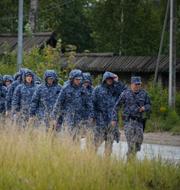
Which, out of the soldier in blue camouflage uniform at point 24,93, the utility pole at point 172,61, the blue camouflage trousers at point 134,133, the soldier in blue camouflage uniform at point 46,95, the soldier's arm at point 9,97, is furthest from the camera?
the utility pole at point 172,61

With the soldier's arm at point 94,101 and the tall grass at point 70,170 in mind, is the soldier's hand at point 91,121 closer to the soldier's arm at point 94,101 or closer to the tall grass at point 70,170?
the soldier's arm at point 94,101

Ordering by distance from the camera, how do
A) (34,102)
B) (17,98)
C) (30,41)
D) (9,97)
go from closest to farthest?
(34,102), (17,98), (9,97), (30,41)

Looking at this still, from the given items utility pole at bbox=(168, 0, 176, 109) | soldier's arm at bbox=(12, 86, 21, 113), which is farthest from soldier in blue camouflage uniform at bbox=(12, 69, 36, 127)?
utility pole at bbox=(168, 0, 176, 109)

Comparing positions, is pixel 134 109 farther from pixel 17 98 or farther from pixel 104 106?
pixel 17 98

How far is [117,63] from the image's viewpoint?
3472cm

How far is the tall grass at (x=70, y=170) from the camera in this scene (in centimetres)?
905

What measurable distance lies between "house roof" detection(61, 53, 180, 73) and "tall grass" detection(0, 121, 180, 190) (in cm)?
2154

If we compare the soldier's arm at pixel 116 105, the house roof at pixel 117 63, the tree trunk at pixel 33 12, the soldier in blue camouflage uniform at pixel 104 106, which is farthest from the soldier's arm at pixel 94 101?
the tree trunk at pixel 33 12

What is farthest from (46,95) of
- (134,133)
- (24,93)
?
(134,133)

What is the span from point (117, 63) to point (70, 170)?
999 inches

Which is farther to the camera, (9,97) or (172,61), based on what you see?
(172,61)

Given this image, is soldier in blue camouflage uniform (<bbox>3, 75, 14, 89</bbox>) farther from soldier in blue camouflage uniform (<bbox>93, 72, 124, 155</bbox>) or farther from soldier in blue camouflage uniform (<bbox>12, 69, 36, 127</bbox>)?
soldier in blue camouflage uniform (<bbox>93, 72, 124, 155</bbox>)

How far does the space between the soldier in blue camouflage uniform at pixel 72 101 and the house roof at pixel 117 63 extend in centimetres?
1860

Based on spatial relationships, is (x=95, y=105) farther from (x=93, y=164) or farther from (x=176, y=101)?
(x=176, y=101)
